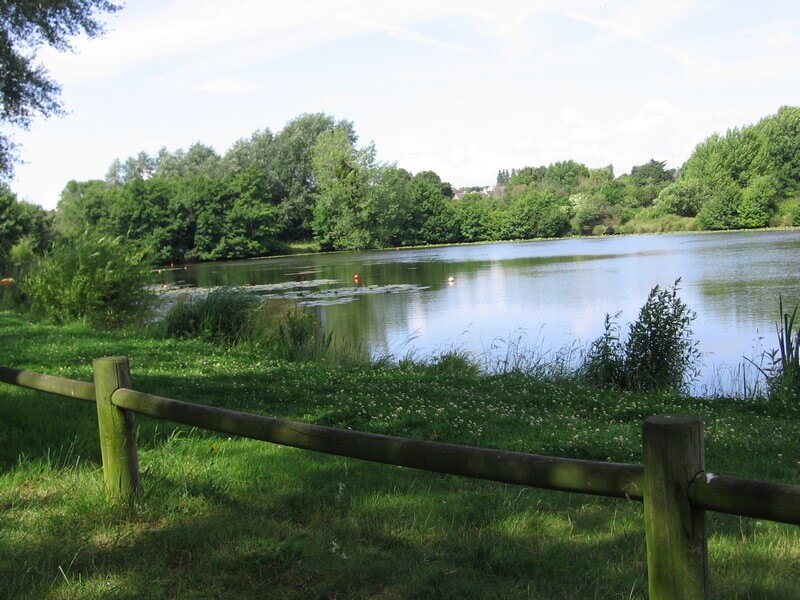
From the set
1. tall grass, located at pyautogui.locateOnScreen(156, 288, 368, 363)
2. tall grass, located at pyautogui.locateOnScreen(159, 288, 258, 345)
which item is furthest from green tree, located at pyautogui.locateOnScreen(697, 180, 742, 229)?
tall grass, located at pyautogui.locateOnScreen(159, 288, 258, 345)

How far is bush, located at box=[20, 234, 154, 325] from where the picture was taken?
1538 cm

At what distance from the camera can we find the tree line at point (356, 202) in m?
65.9

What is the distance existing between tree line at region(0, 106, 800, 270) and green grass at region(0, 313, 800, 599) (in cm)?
5484

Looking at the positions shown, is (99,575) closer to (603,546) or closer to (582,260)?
(603,546)

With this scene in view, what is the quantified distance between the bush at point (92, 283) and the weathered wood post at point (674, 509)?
583 inches

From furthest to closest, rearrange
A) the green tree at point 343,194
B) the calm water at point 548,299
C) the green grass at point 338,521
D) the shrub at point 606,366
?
the green tree at point 343,194 → the calm water at point 548,299 → the shrub at point 606,366 → the green grass at point 338,521

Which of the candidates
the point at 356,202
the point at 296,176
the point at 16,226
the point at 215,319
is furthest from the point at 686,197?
the point at 215,319

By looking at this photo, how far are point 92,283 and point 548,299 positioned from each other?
42.5 feet

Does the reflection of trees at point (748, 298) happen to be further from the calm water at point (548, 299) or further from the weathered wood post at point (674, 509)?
the weathered wood post at point (674, 509)

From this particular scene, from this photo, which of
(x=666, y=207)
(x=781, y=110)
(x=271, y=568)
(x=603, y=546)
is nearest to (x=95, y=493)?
(x=271, y=568)

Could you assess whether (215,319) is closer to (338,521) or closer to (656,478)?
(338,521)

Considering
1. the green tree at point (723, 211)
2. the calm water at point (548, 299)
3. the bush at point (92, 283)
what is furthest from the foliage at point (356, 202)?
the bush at point (92, 283)

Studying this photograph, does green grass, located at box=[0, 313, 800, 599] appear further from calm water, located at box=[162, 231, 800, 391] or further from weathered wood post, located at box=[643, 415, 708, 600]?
calm water, located at box=[162, 231, 800, 391]

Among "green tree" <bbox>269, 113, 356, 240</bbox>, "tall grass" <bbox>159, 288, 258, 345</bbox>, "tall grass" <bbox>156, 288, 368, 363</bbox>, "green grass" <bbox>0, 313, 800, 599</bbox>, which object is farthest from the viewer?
"green tree" <bbox>269, 113, 356, 240</bbox>
